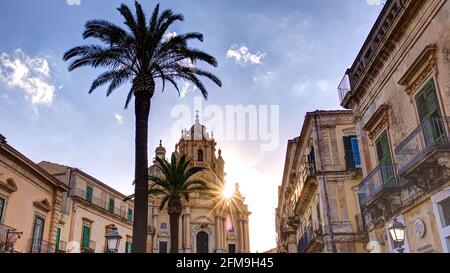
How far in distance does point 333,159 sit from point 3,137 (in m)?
18.7

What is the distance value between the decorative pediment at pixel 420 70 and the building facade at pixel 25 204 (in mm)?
20450

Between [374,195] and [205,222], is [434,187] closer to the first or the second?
[374,195]

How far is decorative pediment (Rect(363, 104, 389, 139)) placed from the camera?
15375 mm

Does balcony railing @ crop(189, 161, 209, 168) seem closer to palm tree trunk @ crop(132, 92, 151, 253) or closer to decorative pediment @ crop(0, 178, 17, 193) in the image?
decorative pediment @ crop(0, 178, 17, 193)

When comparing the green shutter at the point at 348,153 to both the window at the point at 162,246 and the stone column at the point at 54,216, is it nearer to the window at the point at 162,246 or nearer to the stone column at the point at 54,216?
the stone column at the point at 54,216

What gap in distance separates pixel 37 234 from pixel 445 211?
81.7ft

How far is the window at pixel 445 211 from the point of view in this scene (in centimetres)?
1179

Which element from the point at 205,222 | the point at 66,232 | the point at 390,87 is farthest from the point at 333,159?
the point at 205,222

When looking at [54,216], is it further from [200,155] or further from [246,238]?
[200,155]

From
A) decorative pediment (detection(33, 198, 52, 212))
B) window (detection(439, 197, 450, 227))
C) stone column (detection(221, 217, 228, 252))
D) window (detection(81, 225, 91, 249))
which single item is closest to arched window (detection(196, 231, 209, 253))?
stone column (detection(221, 217, 228, 252))

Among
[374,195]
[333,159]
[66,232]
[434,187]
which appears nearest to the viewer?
[434,187]

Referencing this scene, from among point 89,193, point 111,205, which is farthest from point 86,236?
point 111,205

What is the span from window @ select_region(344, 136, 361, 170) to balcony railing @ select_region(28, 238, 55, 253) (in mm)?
19655

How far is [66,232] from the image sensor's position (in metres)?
35.1
